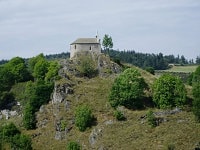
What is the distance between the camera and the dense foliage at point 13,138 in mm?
102188

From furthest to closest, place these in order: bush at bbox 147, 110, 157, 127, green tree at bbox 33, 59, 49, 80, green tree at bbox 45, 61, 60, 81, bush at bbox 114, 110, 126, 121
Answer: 1. green tree at bbox 33, 59, 49, 80
2. green tree at bbox 45, 61, 60, 81
3. bush at bbox 114, 110, 126, 121
4. bush at bbox 147, 110, 157, 127

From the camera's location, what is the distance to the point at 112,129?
99.8 metres

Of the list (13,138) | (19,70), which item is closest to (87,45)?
(19,70)

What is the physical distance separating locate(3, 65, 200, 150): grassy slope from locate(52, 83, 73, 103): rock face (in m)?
1.29

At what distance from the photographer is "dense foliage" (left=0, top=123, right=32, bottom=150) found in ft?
335

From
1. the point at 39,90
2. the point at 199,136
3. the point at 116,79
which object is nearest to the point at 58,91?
the point at 39,90

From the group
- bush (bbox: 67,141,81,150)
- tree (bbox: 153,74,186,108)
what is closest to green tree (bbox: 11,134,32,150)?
bush (bbox: 67,141,81,150)

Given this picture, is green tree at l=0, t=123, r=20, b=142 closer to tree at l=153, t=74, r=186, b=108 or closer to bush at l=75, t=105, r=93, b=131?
bush at l=75, t=105, r=93, b=131

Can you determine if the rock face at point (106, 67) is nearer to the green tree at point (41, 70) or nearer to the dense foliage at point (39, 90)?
the dense foliage at point (39, 90)

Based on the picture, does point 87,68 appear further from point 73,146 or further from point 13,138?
point 73,146

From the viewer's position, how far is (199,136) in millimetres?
91438

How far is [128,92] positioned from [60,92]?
18163 mm

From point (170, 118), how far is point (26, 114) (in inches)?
1475

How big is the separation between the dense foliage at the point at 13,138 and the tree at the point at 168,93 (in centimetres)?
3092
